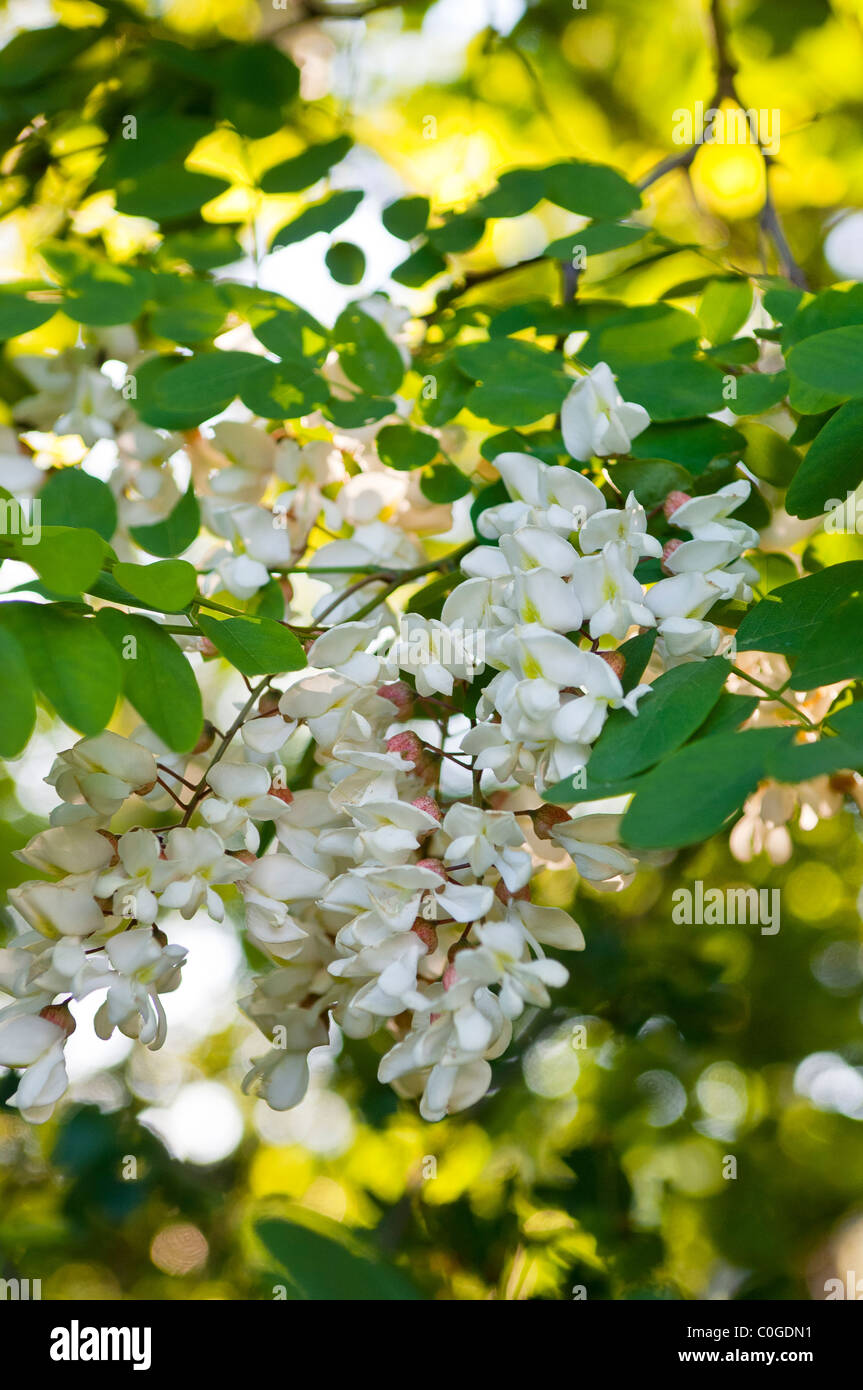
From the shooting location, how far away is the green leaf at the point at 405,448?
888 mm

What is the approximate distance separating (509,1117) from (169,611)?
116 centimetres

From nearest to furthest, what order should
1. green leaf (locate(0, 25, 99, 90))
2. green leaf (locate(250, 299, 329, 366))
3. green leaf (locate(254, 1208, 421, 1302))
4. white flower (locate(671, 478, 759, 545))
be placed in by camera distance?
green leaf (locate(254, 1208, 421, 1302)) < white flower (locate(671, 478, 759, 545)) < green leaf (locate(250, 299, 329, 366)) < green leaf (locate(0, 25, 99, 90))

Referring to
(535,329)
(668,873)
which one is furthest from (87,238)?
(668,873)

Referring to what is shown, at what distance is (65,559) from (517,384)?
376mm

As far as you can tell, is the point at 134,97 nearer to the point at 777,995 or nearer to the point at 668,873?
the point at 668,873

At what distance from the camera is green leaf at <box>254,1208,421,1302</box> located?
0.41 metres

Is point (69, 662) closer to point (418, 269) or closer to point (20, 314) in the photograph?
point (20, 314)

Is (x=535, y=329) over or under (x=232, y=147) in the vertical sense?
under

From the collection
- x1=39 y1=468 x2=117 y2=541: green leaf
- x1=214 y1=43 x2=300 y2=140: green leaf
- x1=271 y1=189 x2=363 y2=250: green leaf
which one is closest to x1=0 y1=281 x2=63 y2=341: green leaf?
x1=39 y1=468 x2=117 y2=541: green leaf

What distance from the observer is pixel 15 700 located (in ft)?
1.90

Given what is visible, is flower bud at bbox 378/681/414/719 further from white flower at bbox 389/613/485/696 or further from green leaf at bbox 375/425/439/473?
green leaf at bbox 375/425/439/473

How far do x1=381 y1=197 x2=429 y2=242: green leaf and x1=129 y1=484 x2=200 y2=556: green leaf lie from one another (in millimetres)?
332

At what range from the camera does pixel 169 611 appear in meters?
0.64
